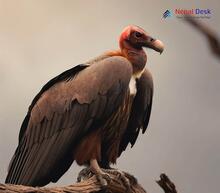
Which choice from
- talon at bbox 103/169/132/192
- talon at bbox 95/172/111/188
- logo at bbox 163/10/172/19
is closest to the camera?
talon at bbox 95/172/111/188

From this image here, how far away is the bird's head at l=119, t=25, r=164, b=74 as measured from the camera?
6.31ft

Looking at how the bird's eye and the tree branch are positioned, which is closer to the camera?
the tree branch

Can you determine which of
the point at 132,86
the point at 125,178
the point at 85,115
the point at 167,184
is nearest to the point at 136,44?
the point at 132,86

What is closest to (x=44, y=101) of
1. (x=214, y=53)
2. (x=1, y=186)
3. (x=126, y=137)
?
(x=126, y=137)

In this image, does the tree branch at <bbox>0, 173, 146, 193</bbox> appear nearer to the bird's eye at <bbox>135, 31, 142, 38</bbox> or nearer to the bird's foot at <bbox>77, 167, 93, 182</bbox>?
the bird's foot at <bbox>77, 167, 93, 182</bbox>

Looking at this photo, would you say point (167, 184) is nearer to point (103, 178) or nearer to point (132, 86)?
point (103, 178)

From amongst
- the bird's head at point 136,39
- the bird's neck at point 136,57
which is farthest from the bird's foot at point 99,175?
the bird's head at point 136,39

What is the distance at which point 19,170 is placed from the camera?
1.78 m

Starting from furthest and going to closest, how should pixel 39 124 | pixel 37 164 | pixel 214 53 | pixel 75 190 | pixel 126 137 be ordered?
pixel 126 137 → pixel 39 124 → pixel 37 164 → pixel 75 190 → pixel 214 53

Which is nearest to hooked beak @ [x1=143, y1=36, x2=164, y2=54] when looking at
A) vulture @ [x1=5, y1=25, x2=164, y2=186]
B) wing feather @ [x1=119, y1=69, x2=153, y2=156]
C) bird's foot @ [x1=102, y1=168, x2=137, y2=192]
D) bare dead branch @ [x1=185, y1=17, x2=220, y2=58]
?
vulture @ [x1=5, y1=25, x2=164, y2=186]

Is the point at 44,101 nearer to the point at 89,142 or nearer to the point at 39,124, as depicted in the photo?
the point at 39,124

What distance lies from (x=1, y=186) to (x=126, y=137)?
1122 millimetres

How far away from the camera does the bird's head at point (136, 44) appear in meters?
1.92

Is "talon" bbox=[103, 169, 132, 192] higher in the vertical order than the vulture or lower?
lower
